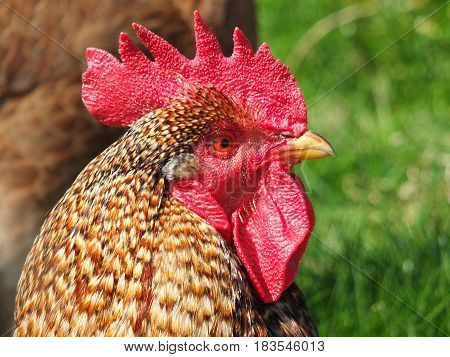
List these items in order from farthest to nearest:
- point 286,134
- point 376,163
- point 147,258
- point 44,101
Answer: point 376,163 → point 44,101 → point 286,134 → point 147,258

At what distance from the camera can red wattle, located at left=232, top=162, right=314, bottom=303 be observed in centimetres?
211

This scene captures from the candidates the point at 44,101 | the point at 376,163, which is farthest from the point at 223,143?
the point at 376,163

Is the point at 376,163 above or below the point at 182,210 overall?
below

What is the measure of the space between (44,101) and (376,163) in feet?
6.83

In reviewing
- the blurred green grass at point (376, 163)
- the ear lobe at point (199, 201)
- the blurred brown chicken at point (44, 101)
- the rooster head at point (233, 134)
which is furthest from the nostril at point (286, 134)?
the blurred green grass at point (376, 163)

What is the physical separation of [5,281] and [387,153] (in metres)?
2.25

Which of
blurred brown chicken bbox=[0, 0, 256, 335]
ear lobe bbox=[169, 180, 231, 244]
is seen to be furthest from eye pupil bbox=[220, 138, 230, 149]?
blurred brown chicken bbox=[0, 0, 256, 335]

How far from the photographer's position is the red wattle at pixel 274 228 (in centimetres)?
211

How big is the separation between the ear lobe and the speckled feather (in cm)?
2

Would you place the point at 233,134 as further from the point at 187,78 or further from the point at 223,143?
the point at 187,78

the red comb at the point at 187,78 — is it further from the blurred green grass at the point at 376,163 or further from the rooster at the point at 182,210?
the blurred green grass at the point at 376,163

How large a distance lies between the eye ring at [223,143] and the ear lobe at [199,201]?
0.09 metres

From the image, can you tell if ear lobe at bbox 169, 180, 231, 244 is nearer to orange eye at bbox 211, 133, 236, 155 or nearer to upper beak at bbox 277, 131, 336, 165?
orange eye at bbox 211, 133, 236, 155

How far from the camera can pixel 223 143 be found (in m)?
2.05
